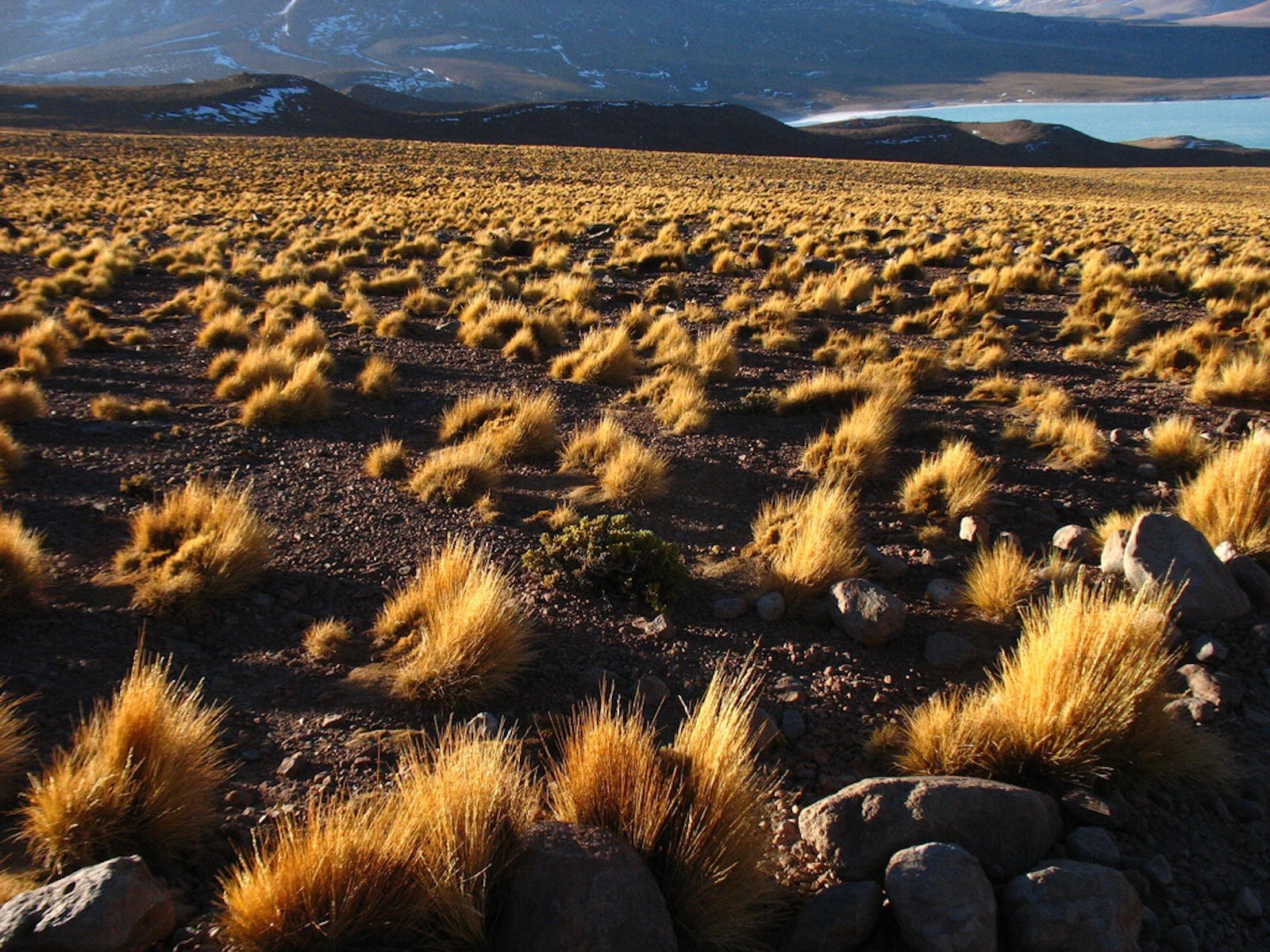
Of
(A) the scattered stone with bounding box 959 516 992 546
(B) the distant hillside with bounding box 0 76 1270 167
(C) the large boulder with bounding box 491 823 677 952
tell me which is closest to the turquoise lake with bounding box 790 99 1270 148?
(B) the distant hillside with bounding box 0 76 1270 167

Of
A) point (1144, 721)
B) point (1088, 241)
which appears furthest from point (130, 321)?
point (1088, 241)

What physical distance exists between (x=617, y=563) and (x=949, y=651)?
1.83 m

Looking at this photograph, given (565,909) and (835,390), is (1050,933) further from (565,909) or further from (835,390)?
(835,390)

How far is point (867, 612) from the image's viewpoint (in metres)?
3.96

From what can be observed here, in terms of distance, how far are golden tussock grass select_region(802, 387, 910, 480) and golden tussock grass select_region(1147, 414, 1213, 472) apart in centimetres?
201

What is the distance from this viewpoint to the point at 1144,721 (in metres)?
2.90

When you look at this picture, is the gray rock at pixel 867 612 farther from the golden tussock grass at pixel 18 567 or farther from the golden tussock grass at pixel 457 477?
the golden tussock grass at pixel 18 567

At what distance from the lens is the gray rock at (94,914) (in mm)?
1894

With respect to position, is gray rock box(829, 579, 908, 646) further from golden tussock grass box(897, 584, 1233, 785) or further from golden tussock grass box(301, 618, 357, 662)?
golden tussock grass box(301, 618, 357, 662)

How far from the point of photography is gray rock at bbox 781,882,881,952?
2.21 m

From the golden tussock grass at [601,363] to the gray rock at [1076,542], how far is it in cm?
499

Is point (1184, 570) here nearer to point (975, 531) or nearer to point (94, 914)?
point (975, 531)

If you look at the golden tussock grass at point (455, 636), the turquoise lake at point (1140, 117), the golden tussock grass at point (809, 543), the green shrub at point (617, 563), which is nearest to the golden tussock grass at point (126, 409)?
the golden tussock grass at point (455, 636)

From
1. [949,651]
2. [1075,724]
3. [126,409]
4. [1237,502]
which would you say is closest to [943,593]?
[949,651]
